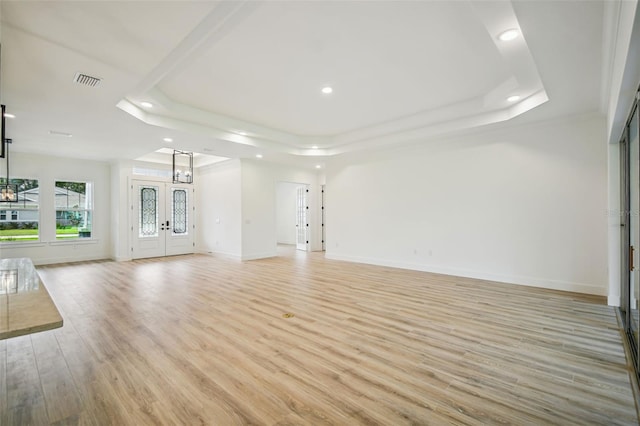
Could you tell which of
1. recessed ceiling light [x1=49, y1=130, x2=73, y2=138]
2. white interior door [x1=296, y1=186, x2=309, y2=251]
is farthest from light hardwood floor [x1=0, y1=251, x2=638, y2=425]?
white interior door [x1=296, y1=186, x2=309, y2=251]

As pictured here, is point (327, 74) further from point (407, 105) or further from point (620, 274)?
point (620, 274)

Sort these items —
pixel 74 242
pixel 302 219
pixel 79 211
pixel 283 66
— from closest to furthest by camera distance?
pixel 283 66
pixel 74 242
pixel 79 211
pixel 302 219

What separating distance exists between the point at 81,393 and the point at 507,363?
3450 mm

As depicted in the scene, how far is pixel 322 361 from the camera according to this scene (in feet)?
8.69

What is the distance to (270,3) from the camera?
111 inches

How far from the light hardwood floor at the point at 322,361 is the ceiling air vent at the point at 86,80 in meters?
2.98

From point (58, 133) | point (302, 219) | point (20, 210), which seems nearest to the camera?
point (58, 133)

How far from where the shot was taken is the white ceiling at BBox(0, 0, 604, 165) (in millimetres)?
2680

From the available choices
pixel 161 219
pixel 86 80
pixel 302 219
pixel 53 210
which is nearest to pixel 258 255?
pixel 302 219

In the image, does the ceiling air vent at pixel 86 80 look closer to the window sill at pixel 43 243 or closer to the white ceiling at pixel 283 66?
the white ceiling at pixel 283 66

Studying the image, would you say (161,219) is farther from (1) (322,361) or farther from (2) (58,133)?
(1) (322,361)

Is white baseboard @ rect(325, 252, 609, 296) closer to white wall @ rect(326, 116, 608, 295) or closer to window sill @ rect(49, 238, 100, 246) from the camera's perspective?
white wall @ rect(326, 116, 608, 295)

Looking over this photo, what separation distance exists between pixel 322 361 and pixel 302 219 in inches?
342

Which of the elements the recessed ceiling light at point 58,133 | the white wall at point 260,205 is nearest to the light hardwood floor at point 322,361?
the recessed ceiling light at point 58,133
